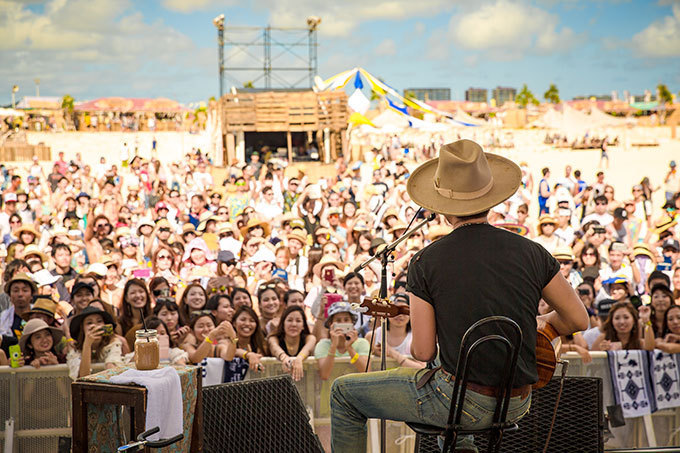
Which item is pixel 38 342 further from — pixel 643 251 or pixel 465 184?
pixel 643 251

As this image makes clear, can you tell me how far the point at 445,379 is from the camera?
8.63ft

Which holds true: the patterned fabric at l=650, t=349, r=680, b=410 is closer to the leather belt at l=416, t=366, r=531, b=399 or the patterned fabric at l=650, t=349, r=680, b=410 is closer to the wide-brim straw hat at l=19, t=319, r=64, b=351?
the leather belt at l=416, t=366, r=531, b=399

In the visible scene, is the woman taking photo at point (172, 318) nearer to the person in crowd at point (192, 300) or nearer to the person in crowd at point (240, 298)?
the person in crowd at point (192, 300)

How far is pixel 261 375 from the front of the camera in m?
4.80

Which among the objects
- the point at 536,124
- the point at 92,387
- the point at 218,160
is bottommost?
the point at 92,387

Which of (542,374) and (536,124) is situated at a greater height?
(536,124)

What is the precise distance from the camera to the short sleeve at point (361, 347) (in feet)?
15.9

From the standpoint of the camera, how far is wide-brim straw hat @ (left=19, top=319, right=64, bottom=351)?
4.79m

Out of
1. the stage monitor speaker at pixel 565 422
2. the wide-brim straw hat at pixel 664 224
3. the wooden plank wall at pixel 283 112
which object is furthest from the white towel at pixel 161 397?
the wooden plank wall at pixel 283 112

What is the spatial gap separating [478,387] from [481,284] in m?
0.36

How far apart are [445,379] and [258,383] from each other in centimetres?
149

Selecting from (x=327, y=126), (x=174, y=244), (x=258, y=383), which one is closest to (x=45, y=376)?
(x=258, y=383)

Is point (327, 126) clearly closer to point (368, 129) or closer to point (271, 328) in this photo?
point (368, 129)

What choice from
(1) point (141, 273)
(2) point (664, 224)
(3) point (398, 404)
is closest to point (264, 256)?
(1) point (141, 273)
